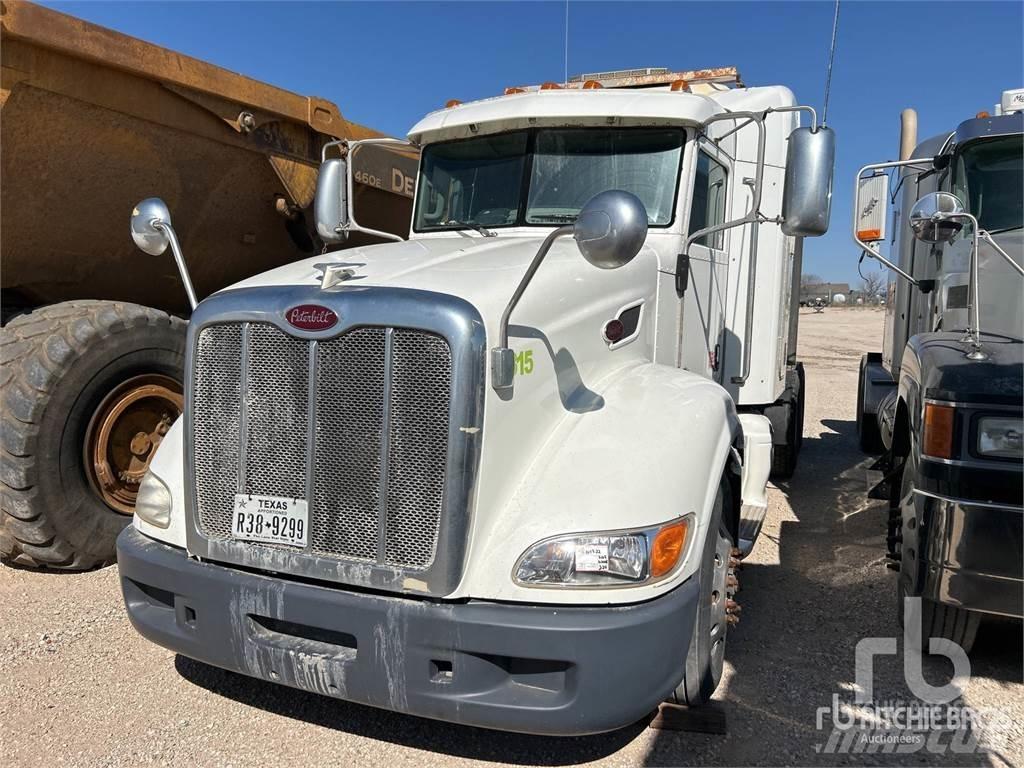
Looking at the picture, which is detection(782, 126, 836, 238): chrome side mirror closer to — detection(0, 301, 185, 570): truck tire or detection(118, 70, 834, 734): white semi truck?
detection(118, 70, 834, 734): white semi truck

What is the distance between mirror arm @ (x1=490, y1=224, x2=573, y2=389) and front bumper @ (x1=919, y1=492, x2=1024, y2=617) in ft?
6.10

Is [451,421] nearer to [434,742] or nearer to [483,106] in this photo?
[434,742]

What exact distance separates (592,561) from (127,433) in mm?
3659

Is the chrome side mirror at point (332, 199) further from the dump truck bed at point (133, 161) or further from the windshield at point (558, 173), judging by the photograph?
the dump truck bed at point (133, 161)

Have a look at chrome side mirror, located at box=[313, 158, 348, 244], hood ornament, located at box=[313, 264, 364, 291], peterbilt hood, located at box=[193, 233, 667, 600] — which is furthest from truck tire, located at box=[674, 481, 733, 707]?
chrome side mirror, located at box=[313, 158, 348, 244]

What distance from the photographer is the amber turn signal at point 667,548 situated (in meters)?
2.64

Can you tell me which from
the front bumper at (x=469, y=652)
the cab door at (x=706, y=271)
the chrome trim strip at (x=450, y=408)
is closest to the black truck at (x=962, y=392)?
the cab door at (x=706, y=271)

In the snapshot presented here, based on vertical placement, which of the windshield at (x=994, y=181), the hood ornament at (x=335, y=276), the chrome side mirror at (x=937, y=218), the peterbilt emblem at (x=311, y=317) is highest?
the windshield at (x=994, y=181)

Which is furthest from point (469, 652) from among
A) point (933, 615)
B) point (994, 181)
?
point (994, 181)

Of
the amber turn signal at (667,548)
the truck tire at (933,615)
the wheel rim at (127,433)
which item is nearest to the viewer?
the amber turn signal at (667,548)

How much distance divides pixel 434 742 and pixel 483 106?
341 centimetres

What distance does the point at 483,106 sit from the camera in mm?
4668

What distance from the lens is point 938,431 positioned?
324 cm

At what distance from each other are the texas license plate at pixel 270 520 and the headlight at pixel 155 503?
387 millimetres
